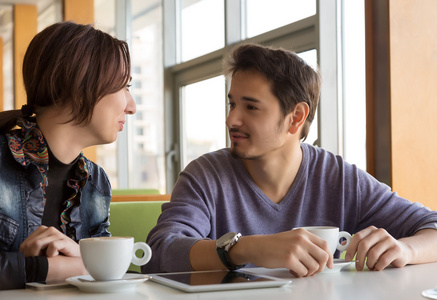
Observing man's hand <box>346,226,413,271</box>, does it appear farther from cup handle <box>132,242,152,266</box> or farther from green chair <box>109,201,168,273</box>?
green chair <box>109,201,168,273</box>

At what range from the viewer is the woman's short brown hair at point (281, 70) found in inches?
68.7

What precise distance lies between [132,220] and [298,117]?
64 centimetres

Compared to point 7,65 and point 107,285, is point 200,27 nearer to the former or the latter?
point 107,285

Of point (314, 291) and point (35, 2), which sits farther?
point (35, 2)

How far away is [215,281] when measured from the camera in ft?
3.28

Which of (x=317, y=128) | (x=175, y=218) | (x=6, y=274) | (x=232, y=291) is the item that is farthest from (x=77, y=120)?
(x=317, y=128)

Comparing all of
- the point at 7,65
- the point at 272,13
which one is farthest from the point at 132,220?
the point at 7,65

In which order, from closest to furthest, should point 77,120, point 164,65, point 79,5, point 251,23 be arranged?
point 77,120
point 251,23
point 164,65
point 79,5

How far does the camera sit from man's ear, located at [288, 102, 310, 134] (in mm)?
1812

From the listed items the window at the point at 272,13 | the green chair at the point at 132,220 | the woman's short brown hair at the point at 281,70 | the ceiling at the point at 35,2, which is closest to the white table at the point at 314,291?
the woman's short brown hair at the point at 281,70

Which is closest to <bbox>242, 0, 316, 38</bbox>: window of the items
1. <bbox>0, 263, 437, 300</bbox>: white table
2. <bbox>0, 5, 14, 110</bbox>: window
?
<bbox>0, 263, 437, 300</bbox>: white table

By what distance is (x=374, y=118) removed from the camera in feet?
8.61

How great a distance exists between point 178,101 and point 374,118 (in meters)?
2.91

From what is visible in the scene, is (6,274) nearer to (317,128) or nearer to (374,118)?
(374,118)
